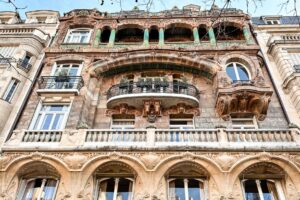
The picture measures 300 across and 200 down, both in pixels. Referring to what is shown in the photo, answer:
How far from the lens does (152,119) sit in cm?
1341

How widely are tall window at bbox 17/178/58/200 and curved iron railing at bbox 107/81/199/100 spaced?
5.37m

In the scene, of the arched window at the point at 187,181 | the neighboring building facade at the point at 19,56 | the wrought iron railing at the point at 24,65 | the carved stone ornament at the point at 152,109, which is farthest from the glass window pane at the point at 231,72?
the wrought iron railing at the point at 24,65

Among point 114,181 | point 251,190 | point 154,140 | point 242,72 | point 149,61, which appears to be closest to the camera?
point 251,190

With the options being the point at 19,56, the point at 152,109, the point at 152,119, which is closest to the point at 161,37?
the point at 152,109

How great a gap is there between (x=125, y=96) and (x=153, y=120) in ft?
6.10

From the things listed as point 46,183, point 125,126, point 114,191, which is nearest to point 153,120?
point 125,126

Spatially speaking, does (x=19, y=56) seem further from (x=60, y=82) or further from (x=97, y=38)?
(x=97, y=38)

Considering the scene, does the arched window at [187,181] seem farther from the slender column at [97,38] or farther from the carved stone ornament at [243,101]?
the slender column at [97,38]

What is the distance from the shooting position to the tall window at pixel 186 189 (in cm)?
1019

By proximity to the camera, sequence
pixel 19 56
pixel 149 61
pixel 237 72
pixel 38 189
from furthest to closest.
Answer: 1. pixel 149 61
2. pixel 19 56
3. pixel 237 72
4. pixel 38 189

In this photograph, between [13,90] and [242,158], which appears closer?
[242,158]

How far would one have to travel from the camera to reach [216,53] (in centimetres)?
1608

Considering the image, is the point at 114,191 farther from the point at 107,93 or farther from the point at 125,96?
the point at 107,93

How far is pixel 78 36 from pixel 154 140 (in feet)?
34.5
